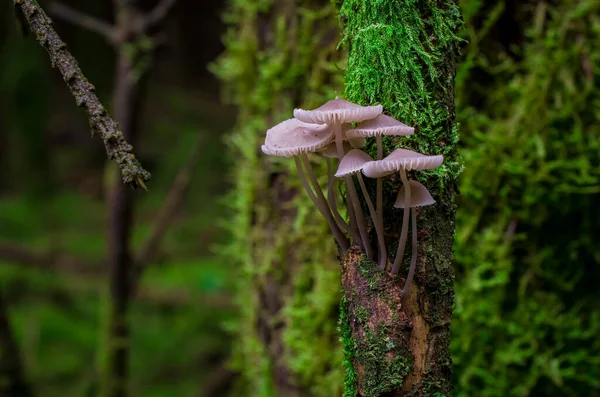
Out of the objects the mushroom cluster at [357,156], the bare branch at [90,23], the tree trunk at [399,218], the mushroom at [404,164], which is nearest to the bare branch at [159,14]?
the bare branch at [90,23]

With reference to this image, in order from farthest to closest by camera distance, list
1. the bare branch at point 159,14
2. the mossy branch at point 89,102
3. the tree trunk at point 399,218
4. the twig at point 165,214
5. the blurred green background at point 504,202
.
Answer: the twig at point 165,214 → the bare branch at point 159,14 → the blurred green background at point 504,202 → the tree trunk at point 399,218 → the mossy branch at point 89,102

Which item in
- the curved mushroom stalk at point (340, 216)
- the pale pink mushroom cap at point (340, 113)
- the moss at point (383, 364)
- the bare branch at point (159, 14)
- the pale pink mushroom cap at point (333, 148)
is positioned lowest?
the moss at point (383, 364)

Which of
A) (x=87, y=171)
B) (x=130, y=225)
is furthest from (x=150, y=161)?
(x=130, y=225)

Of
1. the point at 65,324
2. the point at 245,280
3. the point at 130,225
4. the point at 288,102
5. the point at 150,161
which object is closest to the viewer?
the point at 288,102

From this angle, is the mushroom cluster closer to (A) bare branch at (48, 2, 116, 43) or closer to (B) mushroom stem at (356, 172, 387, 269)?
(B) mushroom stem at (356, 172, 387, 269)

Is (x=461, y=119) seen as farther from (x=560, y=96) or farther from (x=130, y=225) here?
(x=130, y=225)

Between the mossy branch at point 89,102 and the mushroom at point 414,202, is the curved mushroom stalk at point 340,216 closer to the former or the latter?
the mushroom at point 414,202

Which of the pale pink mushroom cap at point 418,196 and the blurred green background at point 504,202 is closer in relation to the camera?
the pale pink mushroom cap at point 418,196
